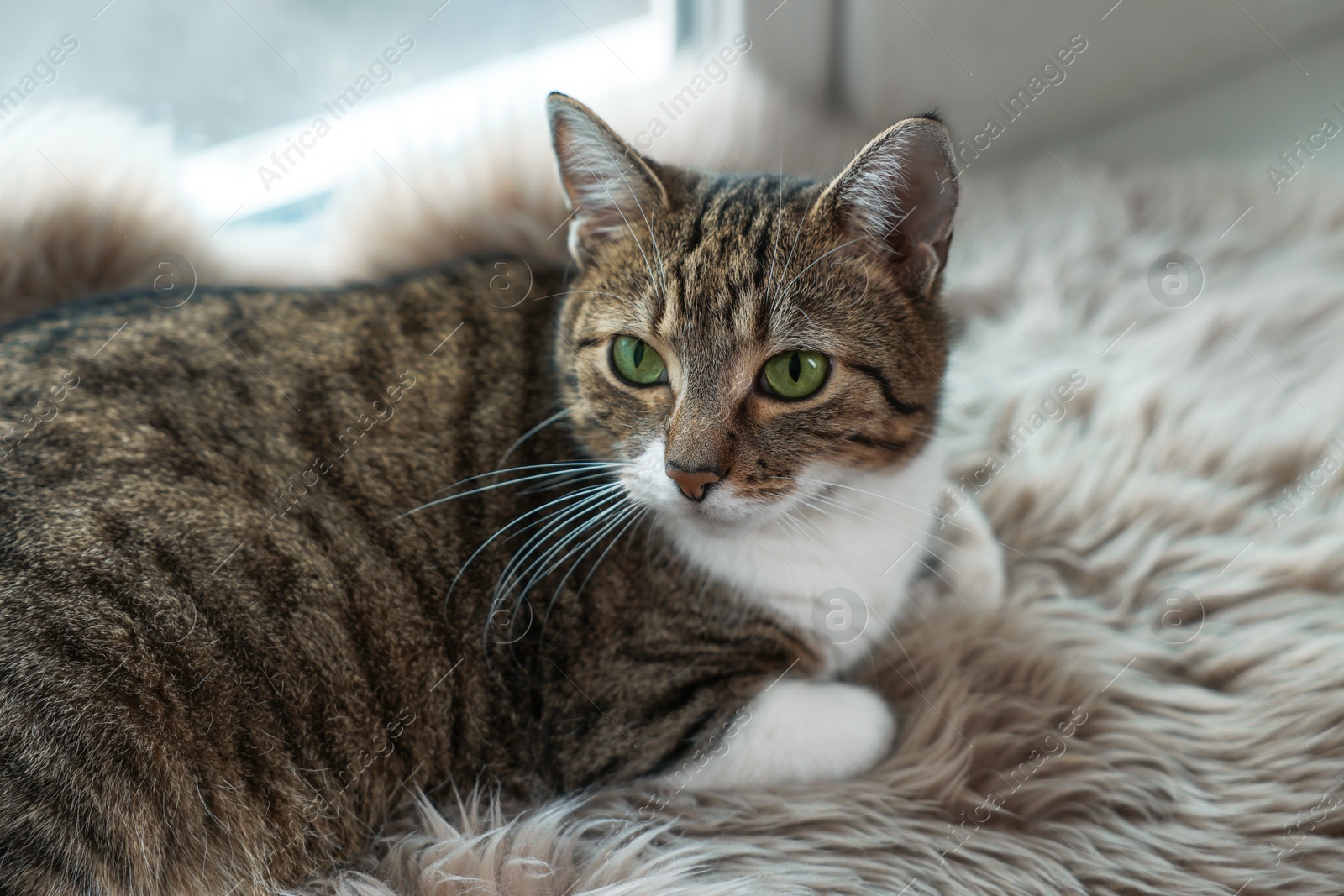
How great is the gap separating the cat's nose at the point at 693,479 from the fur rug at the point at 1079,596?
1.08 feet

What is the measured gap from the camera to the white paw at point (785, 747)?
3.68 feet

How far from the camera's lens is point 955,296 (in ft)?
6.37

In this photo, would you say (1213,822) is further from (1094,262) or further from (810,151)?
(810,151)

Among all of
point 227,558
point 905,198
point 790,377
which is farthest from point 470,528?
point 905,198

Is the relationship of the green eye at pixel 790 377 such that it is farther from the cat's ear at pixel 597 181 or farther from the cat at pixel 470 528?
the cat's ear at pixel 597 181

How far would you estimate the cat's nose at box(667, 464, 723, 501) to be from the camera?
0.99m

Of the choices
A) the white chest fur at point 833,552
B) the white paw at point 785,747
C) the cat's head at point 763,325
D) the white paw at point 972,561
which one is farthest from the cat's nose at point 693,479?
the white paw at point 972,561

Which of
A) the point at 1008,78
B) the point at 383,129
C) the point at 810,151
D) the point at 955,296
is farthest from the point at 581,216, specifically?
the point at 1008,78

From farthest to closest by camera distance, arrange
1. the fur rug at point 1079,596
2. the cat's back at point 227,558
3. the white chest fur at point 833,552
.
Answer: the white chest fur at point 833,552 < the fur rug at point 1079,596 < the cat's back at point 227,558

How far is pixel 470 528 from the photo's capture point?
4.03 ft

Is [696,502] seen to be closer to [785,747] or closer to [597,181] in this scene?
[785,747]

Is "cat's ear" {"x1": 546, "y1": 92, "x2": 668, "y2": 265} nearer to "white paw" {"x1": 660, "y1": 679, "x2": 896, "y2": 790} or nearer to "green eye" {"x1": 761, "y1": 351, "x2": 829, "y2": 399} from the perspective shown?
"green eye" {"x1": 761, "y1": 351, "x2": 829, "y2": 399}

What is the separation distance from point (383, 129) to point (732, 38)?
2.72 feet

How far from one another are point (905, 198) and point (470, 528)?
2.42 feet
